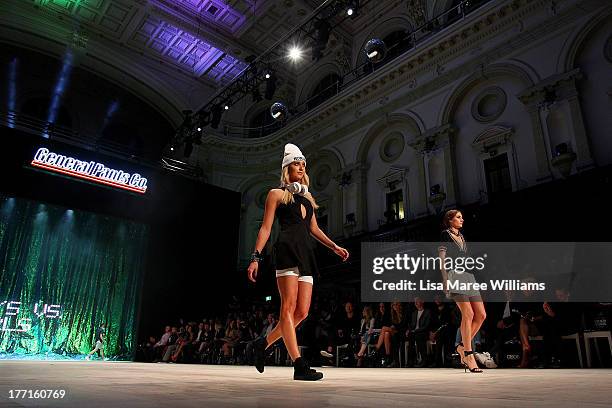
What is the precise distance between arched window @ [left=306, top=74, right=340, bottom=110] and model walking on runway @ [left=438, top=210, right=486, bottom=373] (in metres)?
14.6

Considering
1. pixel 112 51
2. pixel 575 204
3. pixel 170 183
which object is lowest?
pixel 575 204

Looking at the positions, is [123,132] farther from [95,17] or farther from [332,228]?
[332,228]

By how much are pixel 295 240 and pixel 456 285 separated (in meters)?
1.97

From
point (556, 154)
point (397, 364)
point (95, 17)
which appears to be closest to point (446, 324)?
point (397, 364)

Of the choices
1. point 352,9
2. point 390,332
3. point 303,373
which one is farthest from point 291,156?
point 352,9

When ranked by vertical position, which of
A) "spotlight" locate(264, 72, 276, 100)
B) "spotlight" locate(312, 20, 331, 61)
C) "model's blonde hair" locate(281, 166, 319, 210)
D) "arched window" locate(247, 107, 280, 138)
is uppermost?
"arched window" locate(247, 107, 280, 138)

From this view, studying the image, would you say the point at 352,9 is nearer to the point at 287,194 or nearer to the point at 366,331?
the point at 366,331

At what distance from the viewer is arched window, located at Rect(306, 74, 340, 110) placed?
1842cm

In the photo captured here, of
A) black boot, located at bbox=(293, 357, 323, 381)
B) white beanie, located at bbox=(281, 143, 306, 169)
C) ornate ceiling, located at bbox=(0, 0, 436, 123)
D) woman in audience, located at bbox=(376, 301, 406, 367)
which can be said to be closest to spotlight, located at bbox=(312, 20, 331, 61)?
ornate ceiling, located at bbox=(0, 0, 436, 123)

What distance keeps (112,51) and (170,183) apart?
678 cm

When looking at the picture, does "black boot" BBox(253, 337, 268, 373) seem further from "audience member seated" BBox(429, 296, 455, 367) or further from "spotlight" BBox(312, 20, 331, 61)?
"spotlight" BBox(312, 20, 331, 61)

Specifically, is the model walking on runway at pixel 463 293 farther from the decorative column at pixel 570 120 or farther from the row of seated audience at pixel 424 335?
the decorative column at pixel 570 120

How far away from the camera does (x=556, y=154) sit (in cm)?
1077

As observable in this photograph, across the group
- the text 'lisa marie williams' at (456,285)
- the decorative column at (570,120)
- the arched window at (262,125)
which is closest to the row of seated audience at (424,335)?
the text 'lisa marie williams' at (456,285)
